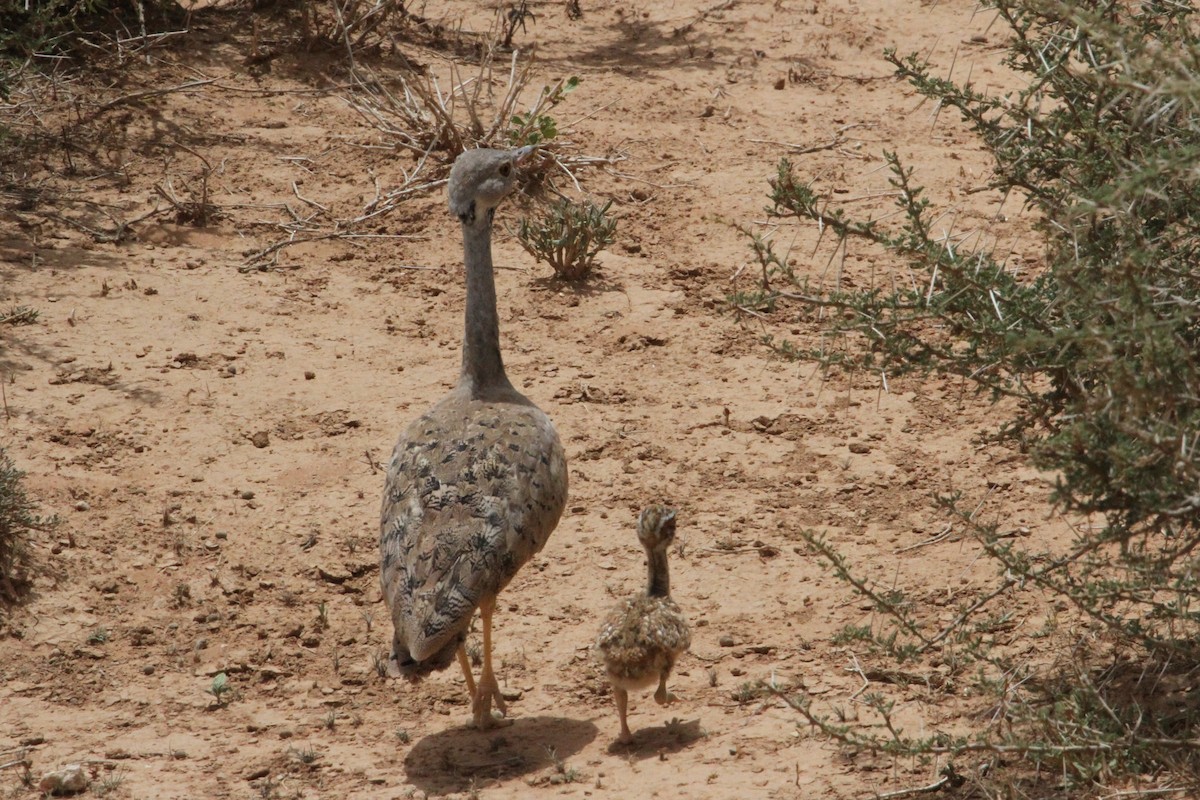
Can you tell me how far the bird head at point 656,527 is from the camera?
6.10 m

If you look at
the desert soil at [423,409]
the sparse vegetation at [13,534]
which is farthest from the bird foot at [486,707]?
the sparse vegetation at [13,534]

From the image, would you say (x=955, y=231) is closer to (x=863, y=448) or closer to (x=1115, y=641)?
(x=863, y=448)

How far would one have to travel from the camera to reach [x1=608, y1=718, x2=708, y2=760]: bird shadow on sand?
5.60 m

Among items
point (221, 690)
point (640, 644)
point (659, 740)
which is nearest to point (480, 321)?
point (640, 644)

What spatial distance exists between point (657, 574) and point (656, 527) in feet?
0.70

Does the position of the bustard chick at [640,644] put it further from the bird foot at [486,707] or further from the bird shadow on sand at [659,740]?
the bird foot at [486,707]

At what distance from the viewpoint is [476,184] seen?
6793mm

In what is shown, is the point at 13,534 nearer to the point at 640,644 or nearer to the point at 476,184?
the point at 476,184

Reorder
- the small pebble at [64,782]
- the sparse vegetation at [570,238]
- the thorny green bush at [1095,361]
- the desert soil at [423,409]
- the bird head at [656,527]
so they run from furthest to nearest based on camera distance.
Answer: the sparse vegetation at [570,238], the bird head at [656,527], the desert soil at [423,409], the small pebble at [64,782], the thorny green bush at [1095,361]

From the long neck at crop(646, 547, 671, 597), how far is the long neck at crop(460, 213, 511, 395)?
46.7 inches

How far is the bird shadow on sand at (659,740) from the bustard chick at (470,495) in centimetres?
65

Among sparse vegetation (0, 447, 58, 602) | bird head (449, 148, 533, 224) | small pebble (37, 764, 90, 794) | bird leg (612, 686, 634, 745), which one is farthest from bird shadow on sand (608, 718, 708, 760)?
sparse vegetation (0, 447, 58, 602)

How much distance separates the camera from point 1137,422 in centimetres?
366

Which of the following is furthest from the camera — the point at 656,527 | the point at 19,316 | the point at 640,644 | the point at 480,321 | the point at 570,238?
the point at 570,238
